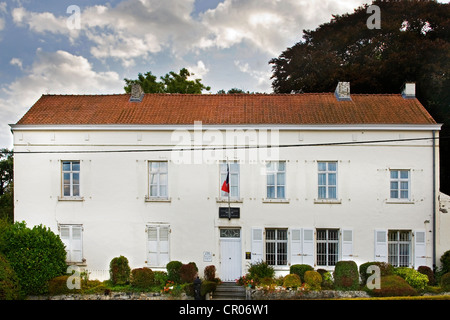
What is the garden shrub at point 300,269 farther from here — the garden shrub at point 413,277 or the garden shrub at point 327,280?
the garden shrub at point 413,277

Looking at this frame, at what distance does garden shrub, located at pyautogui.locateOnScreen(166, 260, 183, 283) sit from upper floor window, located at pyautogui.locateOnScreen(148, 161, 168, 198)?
306cm

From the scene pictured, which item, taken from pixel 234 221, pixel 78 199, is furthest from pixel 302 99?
pixel 78 199

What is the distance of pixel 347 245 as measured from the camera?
1900 cm

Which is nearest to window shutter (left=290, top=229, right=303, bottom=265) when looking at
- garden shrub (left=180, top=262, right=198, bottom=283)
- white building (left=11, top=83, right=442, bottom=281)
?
white building (left=11, top=83, right=442, bottom=281)

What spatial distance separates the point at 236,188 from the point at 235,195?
1.02 feet

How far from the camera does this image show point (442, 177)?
83.3ft

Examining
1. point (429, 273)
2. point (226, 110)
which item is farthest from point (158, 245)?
point (429, 273)

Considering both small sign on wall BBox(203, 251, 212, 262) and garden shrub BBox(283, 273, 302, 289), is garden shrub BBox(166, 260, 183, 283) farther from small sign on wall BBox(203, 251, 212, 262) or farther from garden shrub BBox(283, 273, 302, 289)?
garden shrub BBox(283, 273, 302, 289)

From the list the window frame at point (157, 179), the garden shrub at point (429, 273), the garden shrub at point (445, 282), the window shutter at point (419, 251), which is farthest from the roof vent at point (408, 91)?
Result: the window frame at point (157, 179)

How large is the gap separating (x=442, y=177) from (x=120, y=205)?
18.0 metres

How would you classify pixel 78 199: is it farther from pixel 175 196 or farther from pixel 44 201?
pixel 175 196

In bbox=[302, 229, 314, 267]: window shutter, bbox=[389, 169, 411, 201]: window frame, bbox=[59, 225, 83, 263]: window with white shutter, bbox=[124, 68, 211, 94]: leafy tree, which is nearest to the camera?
bbox=[302, 229, 314, 267]: window shutter

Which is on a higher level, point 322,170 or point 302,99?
point 302,99

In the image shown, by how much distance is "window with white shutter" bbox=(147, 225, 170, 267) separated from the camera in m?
19.3
